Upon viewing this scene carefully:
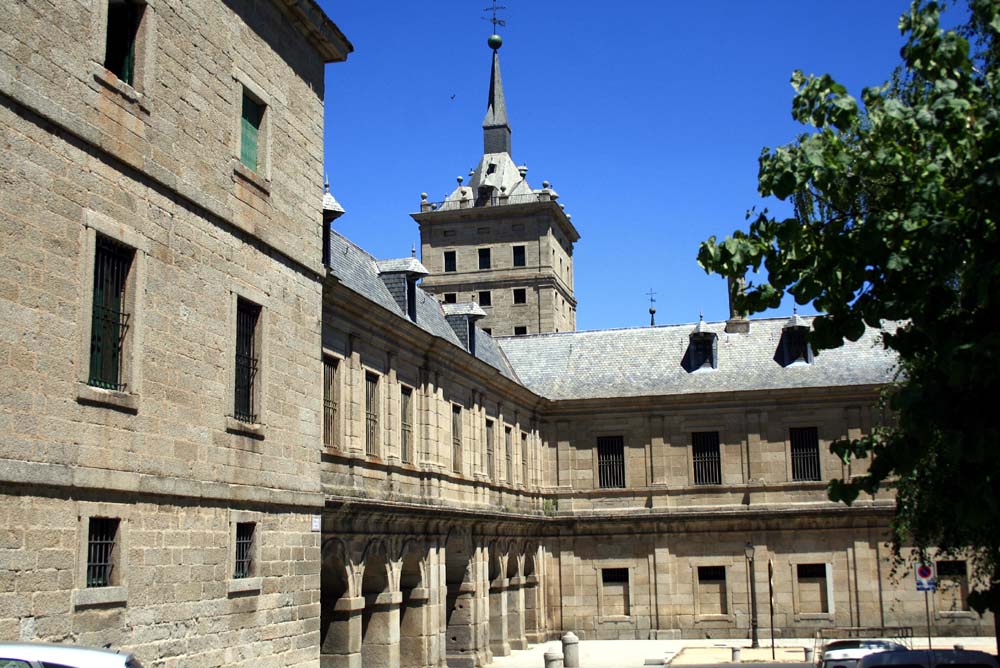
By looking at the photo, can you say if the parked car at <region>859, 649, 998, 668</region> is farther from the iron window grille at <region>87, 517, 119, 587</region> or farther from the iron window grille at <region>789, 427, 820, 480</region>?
the iron window grille at <region>789, 427, 820, 480</region>

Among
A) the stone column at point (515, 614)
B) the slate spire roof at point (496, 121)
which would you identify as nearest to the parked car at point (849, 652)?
the stone column at point (515, 614)

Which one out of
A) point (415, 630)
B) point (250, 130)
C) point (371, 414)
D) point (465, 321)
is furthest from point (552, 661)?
point (250, 130)

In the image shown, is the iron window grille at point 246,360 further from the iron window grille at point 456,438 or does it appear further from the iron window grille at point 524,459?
the iron window grille at point 524,459

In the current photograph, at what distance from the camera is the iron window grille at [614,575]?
4016 cm

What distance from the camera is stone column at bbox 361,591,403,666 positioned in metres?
25.0

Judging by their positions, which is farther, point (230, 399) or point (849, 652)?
point (849, 652)

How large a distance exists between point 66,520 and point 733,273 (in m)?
7.35

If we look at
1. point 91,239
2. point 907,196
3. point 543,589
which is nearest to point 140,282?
point 91,239

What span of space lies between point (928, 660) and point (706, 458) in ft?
87.5

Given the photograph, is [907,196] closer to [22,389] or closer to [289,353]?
[22,389]

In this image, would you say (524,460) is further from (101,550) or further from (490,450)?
(101,550)

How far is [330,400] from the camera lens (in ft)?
76.9

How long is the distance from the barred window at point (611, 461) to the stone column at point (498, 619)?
7.45 m

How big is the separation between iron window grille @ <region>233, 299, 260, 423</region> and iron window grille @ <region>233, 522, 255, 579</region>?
4.84 ft
